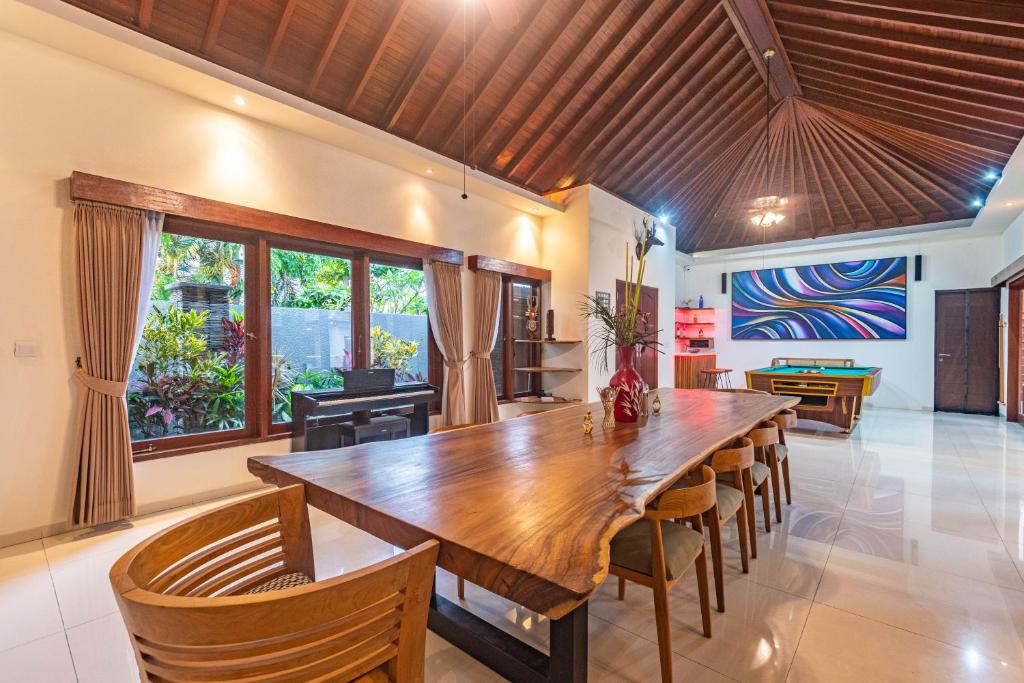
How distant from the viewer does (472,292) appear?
5.72 m

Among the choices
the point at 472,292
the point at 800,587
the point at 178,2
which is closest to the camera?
the point at 800,587

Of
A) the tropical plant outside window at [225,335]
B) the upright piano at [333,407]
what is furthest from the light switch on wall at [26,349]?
the upright piano at [333,407]

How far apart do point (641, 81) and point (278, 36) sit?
3.78 meters

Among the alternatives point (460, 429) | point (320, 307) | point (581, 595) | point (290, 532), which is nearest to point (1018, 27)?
point (460, 429)

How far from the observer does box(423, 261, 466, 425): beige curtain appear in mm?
5266

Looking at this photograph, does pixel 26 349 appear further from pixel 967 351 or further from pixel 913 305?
pixel 967 351

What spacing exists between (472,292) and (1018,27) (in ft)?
17.1

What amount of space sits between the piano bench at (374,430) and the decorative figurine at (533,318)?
2.78m

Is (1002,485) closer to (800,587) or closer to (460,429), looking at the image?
(800,587)

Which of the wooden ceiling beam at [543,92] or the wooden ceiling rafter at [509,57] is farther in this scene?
the wooden ceiling beam at [543,92]

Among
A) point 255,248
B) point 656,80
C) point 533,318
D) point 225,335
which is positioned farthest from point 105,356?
point 656,80

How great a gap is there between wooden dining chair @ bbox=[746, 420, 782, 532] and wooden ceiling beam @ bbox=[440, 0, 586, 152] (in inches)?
158

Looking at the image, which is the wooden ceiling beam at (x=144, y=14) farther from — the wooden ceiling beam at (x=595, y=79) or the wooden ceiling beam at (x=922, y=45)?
the wooden ceiling beam at (x=922, y=45)

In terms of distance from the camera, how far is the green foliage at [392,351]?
4.87 m
